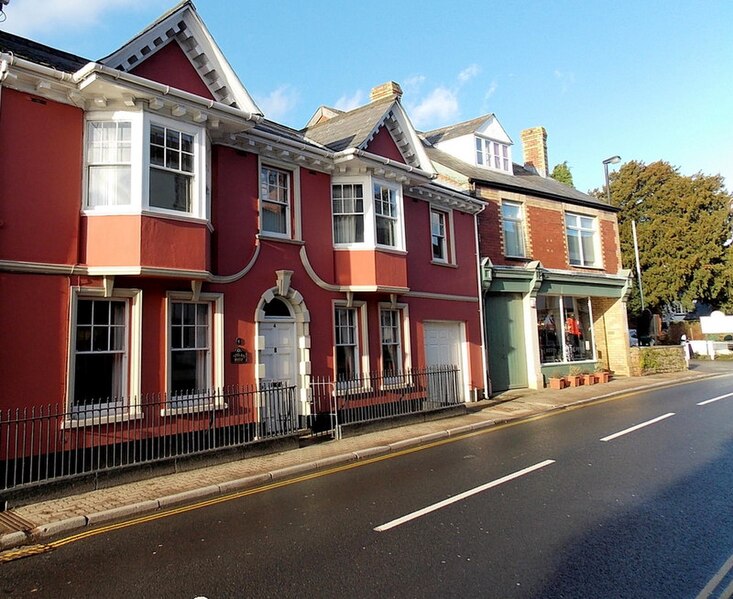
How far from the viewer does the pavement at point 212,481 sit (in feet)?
20.6

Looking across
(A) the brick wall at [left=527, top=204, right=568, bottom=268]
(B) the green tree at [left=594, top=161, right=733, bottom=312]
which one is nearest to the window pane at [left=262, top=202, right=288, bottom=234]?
(A) the brick wall at [left=527, top=204, right=568, bottom=268]

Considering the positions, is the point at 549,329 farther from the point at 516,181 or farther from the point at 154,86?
the point at 154,86

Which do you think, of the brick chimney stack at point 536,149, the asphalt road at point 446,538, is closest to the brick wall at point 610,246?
the brick chimney stack at point 536,149

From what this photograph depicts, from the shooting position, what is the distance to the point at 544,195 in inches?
814

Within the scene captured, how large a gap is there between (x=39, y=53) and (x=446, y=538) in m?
11.1

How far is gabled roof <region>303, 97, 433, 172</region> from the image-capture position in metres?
13.8

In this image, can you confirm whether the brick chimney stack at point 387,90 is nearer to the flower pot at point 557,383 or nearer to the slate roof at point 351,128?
the slate roof at point 351,128

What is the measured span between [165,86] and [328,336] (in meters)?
6.51

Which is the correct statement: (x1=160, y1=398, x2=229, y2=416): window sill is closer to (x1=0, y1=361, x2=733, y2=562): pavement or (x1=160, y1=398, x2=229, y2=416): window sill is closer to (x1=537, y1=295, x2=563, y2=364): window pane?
(x1=0, y1=361, x2=733, y2=562): pavement

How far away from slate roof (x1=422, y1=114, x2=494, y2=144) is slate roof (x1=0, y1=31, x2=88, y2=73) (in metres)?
15.1

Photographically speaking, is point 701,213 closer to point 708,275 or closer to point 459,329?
point 708,275

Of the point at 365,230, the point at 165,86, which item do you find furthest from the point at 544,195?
the point at 165,86

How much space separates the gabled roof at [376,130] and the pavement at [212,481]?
7471 mm

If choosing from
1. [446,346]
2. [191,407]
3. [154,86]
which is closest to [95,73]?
[154,86]
